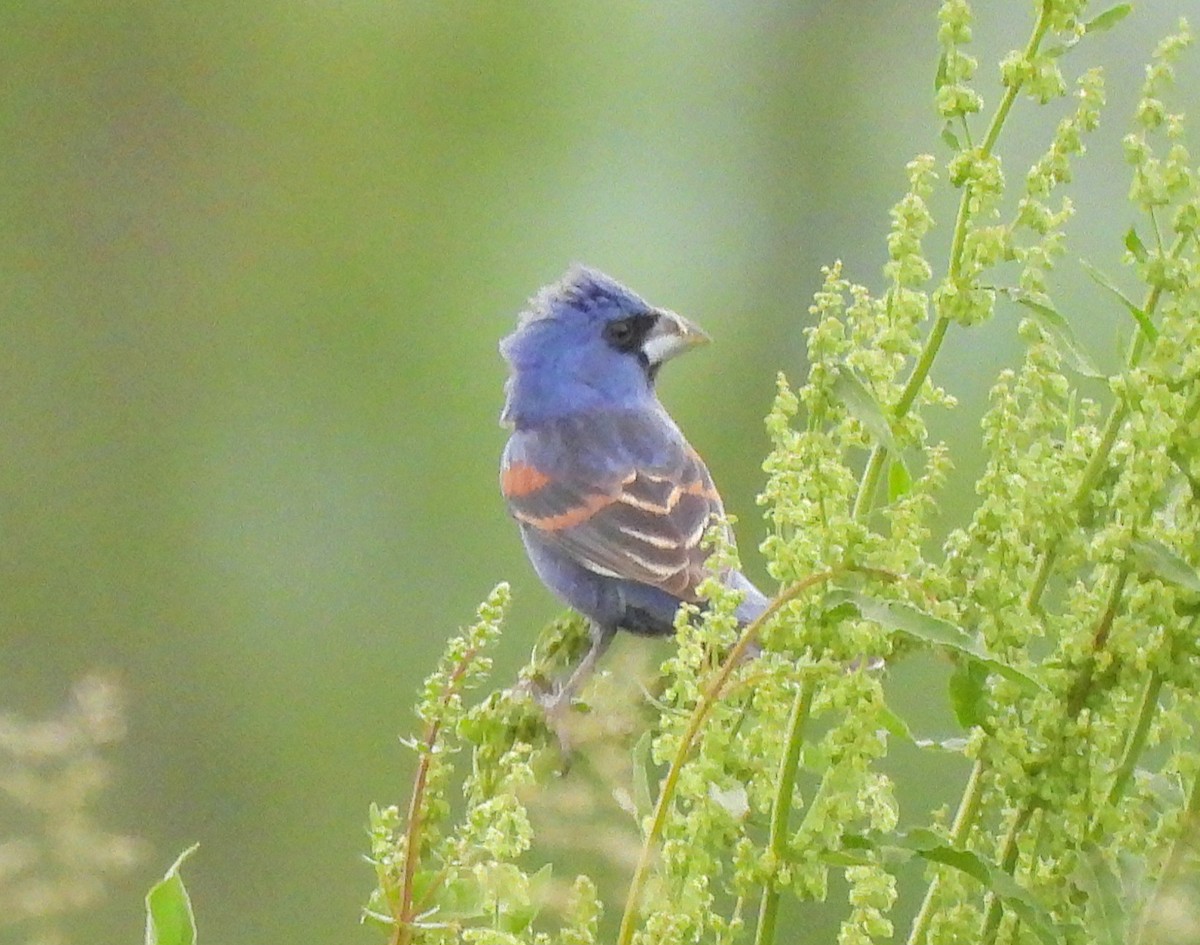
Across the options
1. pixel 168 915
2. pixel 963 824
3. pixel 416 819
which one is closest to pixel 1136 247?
pixel 963 824

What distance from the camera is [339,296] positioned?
67.9 inches

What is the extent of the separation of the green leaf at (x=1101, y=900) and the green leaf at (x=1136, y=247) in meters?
0.24

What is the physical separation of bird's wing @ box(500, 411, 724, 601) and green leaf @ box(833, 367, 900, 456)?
72 centimetres

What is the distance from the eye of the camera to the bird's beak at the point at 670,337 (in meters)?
1.53

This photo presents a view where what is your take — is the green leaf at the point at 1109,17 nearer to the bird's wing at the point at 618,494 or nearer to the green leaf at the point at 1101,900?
the green leaf at the point at 1101,900

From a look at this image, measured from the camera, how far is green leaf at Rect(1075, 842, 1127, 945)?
0.59 m

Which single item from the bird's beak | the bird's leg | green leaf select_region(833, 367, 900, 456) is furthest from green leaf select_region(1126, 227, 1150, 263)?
the bird's beak

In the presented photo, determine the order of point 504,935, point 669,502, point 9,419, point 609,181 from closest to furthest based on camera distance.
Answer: point 504,935 < point 669,502 < point 9,419 < point 609,181

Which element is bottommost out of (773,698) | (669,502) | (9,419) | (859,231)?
(9,419)

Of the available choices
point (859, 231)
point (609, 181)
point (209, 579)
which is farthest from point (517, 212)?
point (209, 579)

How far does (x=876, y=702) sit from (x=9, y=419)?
4.27 ft

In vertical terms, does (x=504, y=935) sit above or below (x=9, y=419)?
above

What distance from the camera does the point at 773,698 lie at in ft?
1.91

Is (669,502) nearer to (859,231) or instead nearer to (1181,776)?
(859,231)
